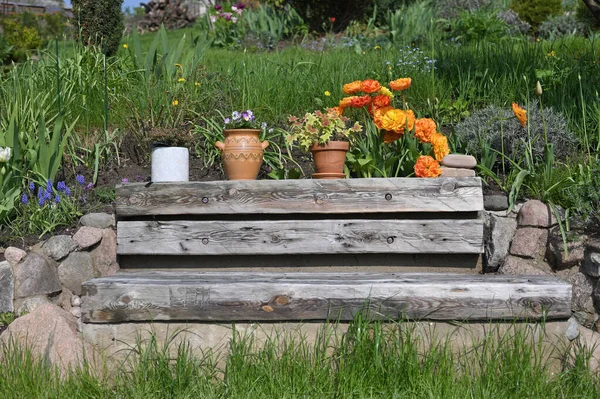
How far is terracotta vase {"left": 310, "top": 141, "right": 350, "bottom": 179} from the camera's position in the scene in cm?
384

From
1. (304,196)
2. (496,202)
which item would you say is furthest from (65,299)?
(496,202)

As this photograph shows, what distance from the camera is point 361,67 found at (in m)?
5.41

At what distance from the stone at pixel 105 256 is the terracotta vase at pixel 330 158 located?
48.7 inches

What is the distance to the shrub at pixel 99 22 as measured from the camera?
557 cm

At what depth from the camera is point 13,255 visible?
363 centimetres

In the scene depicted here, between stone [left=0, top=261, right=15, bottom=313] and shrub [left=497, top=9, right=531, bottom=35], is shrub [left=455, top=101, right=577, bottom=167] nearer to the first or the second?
stone [left=0, top=261, right=15, bottom=313]

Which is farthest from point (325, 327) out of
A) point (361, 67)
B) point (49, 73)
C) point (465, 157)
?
point (49, 73)

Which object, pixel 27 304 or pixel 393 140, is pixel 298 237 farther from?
pixel 27 304

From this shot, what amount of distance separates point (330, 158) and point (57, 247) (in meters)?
1.60

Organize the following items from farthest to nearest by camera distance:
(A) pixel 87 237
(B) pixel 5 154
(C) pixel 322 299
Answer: (B) pixel 5 154 < (A) pixel 87 237 < (C) pixel 322 299

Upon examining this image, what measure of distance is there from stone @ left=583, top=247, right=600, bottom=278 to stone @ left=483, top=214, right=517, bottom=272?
41 centimetres

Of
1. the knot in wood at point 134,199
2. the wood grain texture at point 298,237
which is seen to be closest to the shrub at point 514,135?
the wood grain texture at point 298,237

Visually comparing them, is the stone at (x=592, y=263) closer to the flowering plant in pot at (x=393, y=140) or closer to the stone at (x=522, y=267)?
the stone at (x=522, y=267)

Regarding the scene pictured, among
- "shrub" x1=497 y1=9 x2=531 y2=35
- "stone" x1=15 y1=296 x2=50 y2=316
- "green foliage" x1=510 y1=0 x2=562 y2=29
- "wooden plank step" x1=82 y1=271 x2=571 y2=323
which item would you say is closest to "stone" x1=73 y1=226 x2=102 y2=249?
"stone" x1=15 y1=296 x2=50 y2=316
